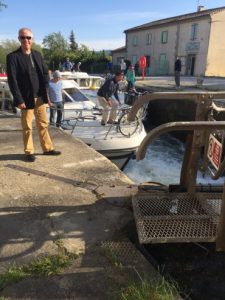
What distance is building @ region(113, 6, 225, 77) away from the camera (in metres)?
34.6

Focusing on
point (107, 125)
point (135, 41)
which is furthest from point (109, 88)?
point (135, 41)

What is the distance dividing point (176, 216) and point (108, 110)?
248 inches

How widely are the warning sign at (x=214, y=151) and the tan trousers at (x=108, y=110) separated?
6093mm

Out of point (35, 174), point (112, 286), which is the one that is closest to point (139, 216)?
point (112, 286)

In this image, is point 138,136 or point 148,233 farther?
point 138,136

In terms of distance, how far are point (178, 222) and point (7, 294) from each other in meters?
1.57

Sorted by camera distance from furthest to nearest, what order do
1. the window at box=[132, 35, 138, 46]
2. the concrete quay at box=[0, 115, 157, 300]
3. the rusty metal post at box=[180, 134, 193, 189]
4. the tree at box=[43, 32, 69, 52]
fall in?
the tree at box=[43, 32, 69, 52] → the window at box=[132, 35, 138, 46] → the rusty metal post at box=[180, 134, 193, 189] → the concrete quay at box=[0, 115, 157, 300]

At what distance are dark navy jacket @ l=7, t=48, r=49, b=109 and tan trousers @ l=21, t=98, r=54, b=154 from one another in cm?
12

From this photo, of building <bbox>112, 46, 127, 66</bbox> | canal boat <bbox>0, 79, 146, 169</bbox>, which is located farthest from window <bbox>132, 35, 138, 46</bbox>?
canal boat <bbox>0, 79, 146, 169</bbox>

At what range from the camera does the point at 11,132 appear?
262 inches

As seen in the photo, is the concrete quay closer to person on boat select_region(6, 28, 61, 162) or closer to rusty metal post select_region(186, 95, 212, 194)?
person on boat select_region(6, 28, 61, 162)

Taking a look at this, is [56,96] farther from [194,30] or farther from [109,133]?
[194,30]

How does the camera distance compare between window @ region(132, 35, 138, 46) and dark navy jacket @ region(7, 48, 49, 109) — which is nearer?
dark navy jacket @ region(7, 48, 49, 109)

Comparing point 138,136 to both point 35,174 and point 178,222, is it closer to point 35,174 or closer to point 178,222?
point 35,174
